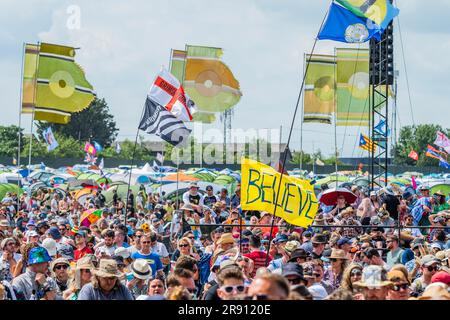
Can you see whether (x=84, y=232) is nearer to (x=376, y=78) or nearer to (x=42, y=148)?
(x=376, y=78)

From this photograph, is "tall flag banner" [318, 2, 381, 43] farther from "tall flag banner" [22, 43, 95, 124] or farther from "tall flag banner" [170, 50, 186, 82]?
"tall flag banner" [170, 50, 186, 82]

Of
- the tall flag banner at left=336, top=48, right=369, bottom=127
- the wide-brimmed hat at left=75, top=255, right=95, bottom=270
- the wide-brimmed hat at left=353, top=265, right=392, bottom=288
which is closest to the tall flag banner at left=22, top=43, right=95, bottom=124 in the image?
the tall flag banner at left=336, top=48, right=369, bottom=127

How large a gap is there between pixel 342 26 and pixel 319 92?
16.6 meters

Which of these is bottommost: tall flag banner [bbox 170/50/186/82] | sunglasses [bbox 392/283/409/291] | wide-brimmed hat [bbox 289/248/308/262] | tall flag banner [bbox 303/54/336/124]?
sunglasses [bbox 392/283/409/291]

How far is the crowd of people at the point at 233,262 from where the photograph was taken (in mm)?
8188

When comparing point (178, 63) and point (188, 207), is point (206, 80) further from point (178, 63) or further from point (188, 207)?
point (188, 207)

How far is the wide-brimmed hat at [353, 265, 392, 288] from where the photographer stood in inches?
322

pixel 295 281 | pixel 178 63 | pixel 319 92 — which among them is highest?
pixel 178 63

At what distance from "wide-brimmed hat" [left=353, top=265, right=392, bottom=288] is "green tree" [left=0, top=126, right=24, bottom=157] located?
99354mm

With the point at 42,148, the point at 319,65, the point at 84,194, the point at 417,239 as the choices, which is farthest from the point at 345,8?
the point at 42,148

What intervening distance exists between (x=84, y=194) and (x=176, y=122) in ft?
43.5

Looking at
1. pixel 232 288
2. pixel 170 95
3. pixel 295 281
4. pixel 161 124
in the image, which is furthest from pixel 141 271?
pixel 170 95

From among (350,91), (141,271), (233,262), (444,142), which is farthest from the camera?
(444,142)

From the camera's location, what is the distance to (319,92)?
1228 inches
